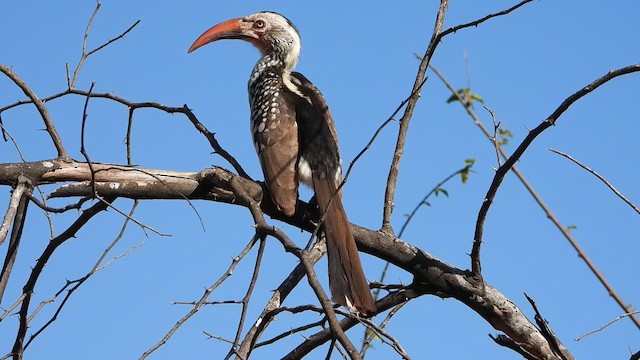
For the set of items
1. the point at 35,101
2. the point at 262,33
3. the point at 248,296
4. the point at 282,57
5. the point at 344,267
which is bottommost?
the point at 248,296

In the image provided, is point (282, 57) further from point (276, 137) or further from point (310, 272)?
point (310, 272)

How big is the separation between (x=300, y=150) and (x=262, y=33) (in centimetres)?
158

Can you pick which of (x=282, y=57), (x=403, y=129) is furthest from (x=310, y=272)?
(x=282, y=57)

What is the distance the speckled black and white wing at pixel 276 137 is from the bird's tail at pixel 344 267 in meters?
0.30

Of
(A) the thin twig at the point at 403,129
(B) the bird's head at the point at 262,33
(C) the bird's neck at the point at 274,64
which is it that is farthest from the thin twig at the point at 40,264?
(B) the bird's head at the point at 262,33

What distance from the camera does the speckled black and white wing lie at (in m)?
3.98

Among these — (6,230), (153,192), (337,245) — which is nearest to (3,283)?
(6,230)

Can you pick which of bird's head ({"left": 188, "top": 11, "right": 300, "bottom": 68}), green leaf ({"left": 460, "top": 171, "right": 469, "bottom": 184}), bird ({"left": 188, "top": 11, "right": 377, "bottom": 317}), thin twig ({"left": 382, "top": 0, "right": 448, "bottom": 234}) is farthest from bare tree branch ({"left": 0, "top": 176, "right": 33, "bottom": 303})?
bird's head ({"left": 188, "top": 11, "right": 300, "bottom": 68})

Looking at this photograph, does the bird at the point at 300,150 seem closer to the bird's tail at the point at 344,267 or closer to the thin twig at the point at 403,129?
the bird's tail at the point at 344,267

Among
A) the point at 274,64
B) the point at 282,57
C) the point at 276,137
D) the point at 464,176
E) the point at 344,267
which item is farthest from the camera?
the point at 282,57

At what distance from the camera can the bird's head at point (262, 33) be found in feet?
17.9

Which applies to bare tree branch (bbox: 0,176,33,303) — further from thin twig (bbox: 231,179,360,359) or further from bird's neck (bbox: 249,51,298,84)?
bird's neck (bbox: 249,51,298,84)

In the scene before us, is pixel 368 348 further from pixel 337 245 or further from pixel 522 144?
pixel 522 144

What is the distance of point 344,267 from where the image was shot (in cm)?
352
